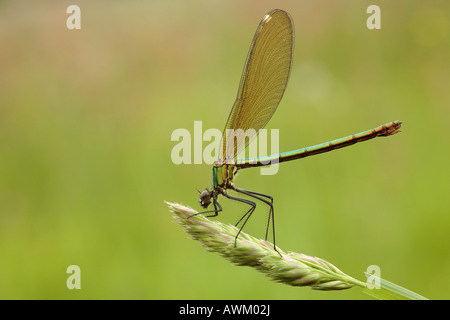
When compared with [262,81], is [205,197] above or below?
below

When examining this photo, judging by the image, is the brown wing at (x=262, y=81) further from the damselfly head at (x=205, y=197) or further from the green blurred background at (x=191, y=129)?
the green blurred background at (x=191, y=129)

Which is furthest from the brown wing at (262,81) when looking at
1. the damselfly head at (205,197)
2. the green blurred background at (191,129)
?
the green blurred background at (191,129)

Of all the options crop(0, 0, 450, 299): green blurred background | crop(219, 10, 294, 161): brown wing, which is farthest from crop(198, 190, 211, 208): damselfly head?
crop(0, 0, 450, 299): green blurred background

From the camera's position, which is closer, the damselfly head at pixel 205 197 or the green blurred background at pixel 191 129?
the damselfly head at pixel 205 197

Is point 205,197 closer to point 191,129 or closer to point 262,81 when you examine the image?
point 262,81

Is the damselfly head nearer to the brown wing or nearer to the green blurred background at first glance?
the brown wing

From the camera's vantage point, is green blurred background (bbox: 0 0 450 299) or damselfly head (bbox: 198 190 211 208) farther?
green blurred background (bbox: 0 0 450 299)

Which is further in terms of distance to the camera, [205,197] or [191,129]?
[191,129]

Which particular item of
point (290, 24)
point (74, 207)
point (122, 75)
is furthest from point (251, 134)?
point (122, 75)

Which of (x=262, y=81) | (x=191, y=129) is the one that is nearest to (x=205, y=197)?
(x=262, y=81)

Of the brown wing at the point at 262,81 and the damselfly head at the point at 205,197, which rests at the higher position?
the brown wing at the point at 262,81
